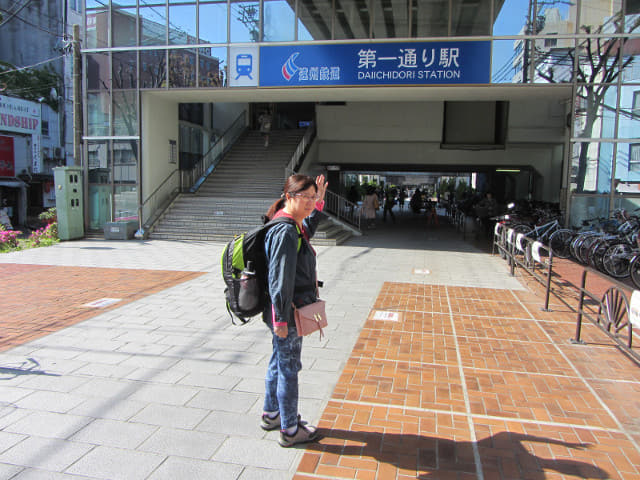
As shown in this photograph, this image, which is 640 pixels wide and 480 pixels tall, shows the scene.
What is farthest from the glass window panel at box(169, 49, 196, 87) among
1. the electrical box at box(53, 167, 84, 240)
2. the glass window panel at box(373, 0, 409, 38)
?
the glass window panel at box(373, 0, 409, 38)

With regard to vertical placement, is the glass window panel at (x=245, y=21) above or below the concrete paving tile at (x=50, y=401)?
above

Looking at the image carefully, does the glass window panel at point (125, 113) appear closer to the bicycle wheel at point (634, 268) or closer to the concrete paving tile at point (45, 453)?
the concrete paving tile at point (45, 453)

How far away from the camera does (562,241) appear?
11.2m

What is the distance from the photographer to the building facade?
38.2 feet

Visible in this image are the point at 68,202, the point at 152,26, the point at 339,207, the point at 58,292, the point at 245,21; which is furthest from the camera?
the point at 339,207

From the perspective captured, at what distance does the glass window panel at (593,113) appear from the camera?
38.5 ft

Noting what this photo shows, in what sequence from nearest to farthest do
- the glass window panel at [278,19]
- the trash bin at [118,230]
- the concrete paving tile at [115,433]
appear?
the concrete paving tile at [115,433] → the glass window panel at [278,19] → the trash bin at [118,230]

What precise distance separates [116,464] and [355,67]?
1146cm

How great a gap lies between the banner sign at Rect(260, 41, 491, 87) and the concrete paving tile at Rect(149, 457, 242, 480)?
36.6ft

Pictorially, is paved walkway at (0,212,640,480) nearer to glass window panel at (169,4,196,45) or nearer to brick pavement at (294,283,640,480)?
brick pavement at (294,283,640,480)

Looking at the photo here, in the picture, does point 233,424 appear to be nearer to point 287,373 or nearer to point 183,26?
point 287,373

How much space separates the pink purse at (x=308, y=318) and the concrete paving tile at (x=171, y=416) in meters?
1.12

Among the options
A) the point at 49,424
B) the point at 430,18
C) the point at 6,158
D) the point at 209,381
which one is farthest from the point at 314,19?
the point at 6,158

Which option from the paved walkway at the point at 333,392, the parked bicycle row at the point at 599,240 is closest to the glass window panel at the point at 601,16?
the parked bicycle row at the point at 599,240
